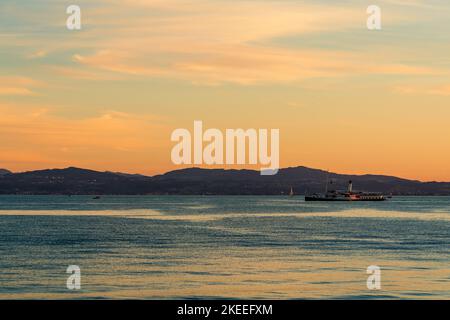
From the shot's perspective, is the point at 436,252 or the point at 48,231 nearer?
the point at 436,252

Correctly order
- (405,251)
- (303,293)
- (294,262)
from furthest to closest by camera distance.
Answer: (405,251)
(294,262)
(303,293)

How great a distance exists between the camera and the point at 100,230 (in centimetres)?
12419

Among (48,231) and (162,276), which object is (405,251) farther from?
(48,231)

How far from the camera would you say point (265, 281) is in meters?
57.1
